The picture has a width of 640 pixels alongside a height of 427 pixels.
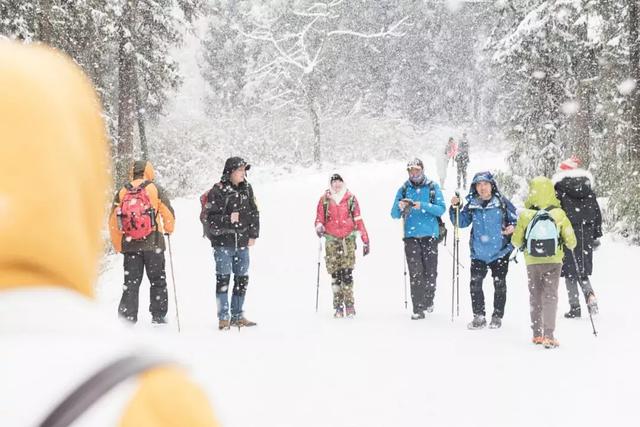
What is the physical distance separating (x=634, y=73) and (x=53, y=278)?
48.3ft

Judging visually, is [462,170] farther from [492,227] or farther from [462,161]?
[492,227]

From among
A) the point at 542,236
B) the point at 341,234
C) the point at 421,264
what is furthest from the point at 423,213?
the point at 542,236

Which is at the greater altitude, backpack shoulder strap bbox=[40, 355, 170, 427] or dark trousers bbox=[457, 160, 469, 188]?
dark trousers bbox=[457, 160, 469, 188]

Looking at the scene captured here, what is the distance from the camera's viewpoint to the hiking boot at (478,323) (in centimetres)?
831

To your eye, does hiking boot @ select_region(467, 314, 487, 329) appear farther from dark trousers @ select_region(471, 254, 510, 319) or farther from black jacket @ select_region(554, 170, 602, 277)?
black jacket @ select_region(554, 170, 602, 277)

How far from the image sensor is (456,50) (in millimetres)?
53969

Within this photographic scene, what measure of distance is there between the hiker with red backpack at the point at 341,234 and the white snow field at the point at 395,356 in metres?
0.32

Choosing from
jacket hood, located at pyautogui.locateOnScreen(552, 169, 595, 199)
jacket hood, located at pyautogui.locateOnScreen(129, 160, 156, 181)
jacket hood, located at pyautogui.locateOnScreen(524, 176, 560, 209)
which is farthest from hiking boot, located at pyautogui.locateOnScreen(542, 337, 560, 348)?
jacket hood, located at pyautogui.locateOnScreen(129, 160, 156, 181)

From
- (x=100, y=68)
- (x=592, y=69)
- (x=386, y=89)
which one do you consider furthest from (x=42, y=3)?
(x=386, y=89)

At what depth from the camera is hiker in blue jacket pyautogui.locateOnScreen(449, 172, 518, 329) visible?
821 cm

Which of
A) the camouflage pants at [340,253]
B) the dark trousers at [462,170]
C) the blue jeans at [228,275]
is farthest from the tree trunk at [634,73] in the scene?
the dark trousers at [462,170]

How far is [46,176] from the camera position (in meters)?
0.89

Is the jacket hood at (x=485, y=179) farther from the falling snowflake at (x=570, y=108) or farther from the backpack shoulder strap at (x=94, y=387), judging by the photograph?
the falling snowflake at (x=570, y=108)

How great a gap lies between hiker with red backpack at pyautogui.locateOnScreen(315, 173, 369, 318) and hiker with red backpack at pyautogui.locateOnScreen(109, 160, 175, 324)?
7.51ft
